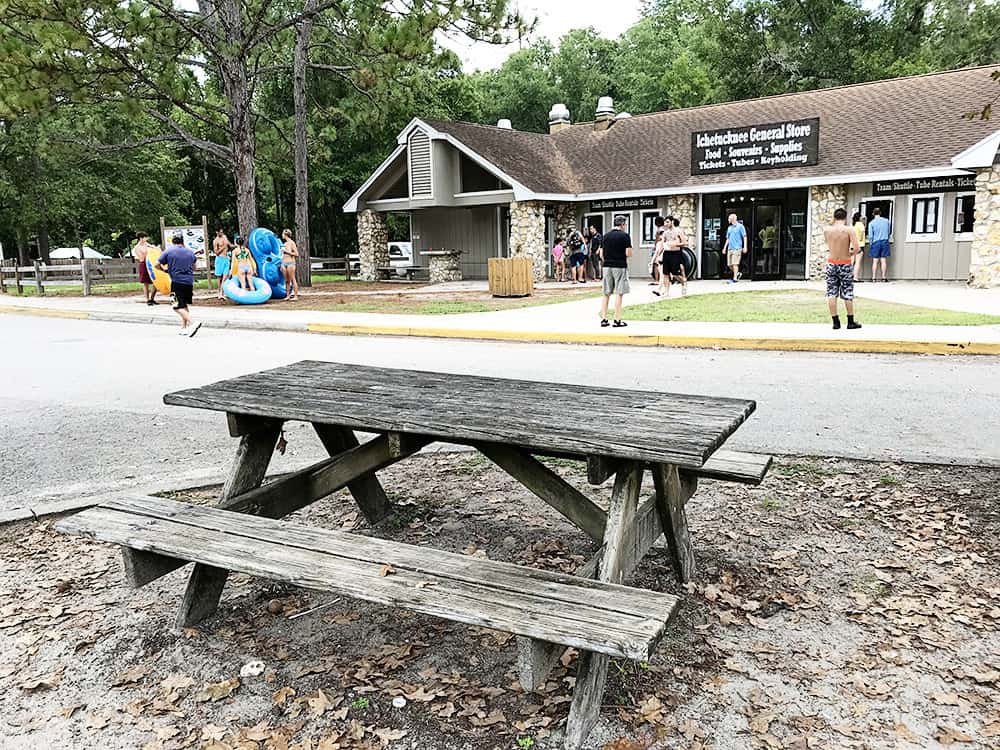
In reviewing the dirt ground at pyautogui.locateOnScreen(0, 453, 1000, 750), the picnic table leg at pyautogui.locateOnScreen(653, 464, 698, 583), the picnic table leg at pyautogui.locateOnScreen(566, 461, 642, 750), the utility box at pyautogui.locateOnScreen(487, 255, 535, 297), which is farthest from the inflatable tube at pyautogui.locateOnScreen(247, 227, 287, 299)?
the picnic table leg at pyautogui.locateOnScreen(566, 461, 642, 750)

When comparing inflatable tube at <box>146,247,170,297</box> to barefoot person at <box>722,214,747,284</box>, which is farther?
barefoot person at <box>722,214,747,284</box>

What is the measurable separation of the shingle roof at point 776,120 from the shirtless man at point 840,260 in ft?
38.3

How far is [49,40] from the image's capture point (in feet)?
59.0

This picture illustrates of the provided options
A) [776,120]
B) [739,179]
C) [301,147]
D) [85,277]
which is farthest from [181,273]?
[776,120]

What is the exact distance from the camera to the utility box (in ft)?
67.5

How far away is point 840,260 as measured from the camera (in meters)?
11.9

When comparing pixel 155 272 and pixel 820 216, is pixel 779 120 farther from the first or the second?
pixel 155 272

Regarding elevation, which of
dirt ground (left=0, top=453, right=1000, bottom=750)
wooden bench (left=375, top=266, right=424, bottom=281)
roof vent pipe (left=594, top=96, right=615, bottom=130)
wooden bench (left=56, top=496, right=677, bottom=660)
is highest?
roof vent pipe (left=594, top=96, right=615, bottom=130)

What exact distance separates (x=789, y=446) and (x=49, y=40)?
18.3 meters

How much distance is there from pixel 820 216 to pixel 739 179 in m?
2.60

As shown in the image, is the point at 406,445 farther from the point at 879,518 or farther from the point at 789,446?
the point at 789,446

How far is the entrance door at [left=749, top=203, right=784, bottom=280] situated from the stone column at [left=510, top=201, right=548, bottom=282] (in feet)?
21.5

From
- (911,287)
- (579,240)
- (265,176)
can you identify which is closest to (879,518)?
(911,287)

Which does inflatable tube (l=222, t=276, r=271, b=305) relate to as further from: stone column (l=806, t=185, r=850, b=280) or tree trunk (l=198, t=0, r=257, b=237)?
stone column (l=806, t=185, r=850, b=280)
